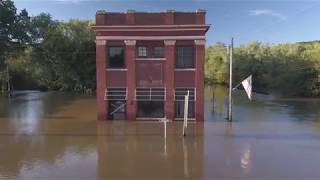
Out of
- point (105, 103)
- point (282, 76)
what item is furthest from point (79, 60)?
point (105, 103)

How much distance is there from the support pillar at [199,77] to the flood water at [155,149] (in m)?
1.22

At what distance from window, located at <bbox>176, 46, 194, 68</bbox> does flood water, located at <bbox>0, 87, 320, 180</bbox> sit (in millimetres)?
4274

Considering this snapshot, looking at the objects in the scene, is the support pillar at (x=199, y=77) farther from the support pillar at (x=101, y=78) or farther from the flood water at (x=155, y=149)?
the support pillar at (x=101, y=78)

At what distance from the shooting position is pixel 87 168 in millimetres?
19812

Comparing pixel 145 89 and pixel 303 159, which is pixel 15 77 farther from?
pixel 303 159

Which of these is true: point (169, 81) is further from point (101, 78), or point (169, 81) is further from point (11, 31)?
point (11, 31)

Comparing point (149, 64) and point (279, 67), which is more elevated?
point (279, 67)

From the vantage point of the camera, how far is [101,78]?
35.4 meters

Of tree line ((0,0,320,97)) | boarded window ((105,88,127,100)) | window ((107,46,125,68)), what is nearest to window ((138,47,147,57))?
window ((107,46,125,68))

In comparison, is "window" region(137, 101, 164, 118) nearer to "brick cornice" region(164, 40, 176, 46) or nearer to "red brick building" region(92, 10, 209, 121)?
"red brick building" region(92, 10, 209, 121)

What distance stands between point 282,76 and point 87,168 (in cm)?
5808

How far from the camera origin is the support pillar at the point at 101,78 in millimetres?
35062

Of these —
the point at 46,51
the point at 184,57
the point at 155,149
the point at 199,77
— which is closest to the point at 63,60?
the point at 46,51

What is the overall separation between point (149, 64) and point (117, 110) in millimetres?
3950
